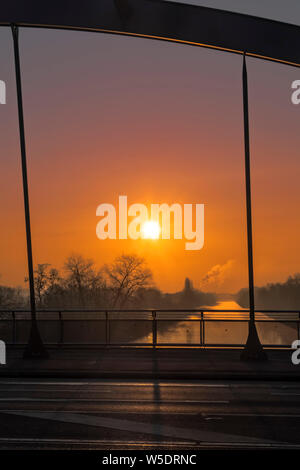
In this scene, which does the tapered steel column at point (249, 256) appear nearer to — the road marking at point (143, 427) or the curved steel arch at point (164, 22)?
the curved steel arch at point (164, 22)

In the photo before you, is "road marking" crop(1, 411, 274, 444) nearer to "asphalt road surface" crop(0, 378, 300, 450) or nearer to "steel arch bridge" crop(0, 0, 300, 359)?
"asphalt road surface" crop(0, 378, 300, 450)

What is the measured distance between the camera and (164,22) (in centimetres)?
2214

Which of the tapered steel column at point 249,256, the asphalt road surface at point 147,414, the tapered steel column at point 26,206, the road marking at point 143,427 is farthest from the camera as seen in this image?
the tapered steel column at point 26,206

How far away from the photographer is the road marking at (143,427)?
9.52 metres

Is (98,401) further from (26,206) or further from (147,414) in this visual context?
(26,206)

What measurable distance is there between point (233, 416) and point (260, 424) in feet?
2.63

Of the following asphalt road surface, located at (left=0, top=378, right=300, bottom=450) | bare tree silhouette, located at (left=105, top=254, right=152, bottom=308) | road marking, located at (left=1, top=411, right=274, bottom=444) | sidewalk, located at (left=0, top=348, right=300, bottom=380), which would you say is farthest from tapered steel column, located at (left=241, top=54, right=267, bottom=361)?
bare tree silhouette, located at (left=105, top=254, right=152, bottom=308)

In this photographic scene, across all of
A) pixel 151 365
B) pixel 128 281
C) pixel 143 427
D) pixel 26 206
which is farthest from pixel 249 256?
pixel 128 281

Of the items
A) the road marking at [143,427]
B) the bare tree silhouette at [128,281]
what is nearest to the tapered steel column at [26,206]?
the road marking at [143,427]

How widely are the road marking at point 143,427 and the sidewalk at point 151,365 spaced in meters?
5.25

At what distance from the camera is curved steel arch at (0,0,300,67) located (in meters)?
21.8

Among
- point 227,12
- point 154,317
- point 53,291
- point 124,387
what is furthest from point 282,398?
point 53,291

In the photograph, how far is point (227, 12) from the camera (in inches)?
869

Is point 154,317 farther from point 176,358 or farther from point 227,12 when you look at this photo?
point 227,12
